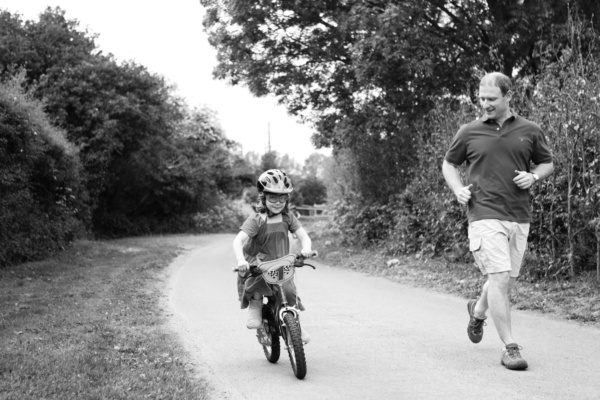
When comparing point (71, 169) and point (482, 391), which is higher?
point (71, 169)

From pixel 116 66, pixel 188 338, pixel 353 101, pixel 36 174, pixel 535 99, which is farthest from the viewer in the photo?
pixel 116 66

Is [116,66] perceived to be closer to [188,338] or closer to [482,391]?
[188,338]

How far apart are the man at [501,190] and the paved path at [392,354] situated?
0.45 meters

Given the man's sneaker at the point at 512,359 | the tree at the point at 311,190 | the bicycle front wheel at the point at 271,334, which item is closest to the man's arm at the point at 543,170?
the man's sneaker at the point at 512,359

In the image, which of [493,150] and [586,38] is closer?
[493,150]

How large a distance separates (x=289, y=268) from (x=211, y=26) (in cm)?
1512

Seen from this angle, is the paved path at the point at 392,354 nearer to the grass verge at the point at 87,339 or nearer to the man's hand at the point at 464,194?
the grass verge at the point at 87,339

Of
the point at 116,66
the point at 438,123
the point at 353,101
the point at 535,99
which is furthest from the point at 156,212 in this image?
the point at 535,99

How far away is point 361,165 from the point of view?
1952 centimetres

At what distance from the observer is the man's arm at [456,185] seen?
5.50 meters

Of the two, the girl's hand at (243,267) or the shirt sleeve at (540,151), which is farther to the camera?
the shirt sleeve at (540,151)

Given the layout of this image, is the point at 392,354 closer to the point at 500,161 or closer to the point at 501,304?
the point at 501,304

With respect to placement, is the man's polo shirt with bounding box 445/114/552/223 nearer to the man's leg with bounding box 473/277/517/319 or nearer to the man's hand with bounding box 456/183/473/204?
the man's hand with bounding box 456/183/473/204

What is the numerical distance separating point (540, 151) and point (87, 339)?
15.9 ft
